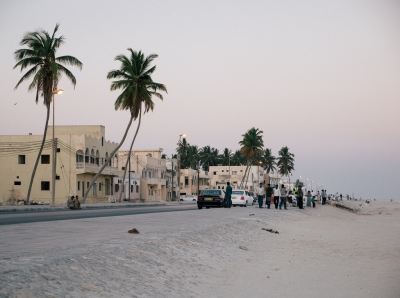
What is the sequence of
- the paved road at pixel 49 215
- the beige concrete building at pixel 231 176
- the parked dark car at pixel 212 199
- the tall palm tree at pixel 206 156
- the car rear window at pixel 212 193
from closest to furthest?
1. the paved road at pixel 49 215
2. the parked dark car at pixel 212 199
3. the car rear window at pixel 212 193
4. the beige concrete building at pixel 231 176
5. the tall palm tree at pixel 206 156

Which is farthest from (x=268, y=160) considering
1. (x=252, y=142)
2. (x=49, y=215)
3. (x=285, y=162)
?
(x=49, y=215)

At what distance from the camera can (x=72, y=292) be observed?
294 inches

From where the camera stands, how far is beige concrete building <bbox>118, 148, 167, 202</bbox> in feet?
294

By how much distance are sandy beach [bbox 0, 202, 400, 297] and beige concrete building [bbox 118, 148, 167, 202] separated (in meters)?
67.0

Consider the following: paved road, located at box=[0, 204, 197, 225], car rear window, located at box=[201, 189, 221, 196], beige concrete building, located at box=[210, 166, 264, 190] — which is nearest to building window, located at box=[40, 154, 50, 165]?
car rear window, located at box=[201, 189, 221, 196]

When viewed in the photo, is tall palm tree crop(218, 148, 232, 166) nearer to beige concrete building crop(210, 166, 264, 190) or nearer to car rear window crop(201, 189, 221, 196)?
beige concrete building crop(210, 166, 264, 190)

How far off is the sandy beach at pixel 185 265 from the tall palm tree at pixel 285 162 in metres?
147

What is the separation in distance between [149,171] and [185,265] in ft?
272


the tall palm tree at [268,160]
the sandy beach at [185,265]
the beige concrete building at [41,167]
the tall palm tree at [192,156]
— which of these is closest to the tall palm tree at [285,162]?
the tall palm tree at [268,160]

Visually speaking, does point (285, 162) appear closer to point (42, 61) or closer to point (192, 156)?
point (192, 156)

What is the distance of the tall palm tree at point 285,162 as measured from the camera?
164 meters

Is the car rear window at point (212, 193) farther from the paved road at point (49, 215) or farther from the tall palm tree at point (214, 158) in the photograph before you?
the tall palm tree at point (214, 158)

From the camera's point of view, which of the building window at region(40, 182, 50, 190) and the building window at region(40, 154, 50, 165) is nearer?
the building window at region(40, 182, 50, 190)

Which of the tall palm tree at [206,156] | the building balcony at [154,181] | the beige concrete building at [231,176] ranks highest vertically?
the tall palm tree at [206,156]
